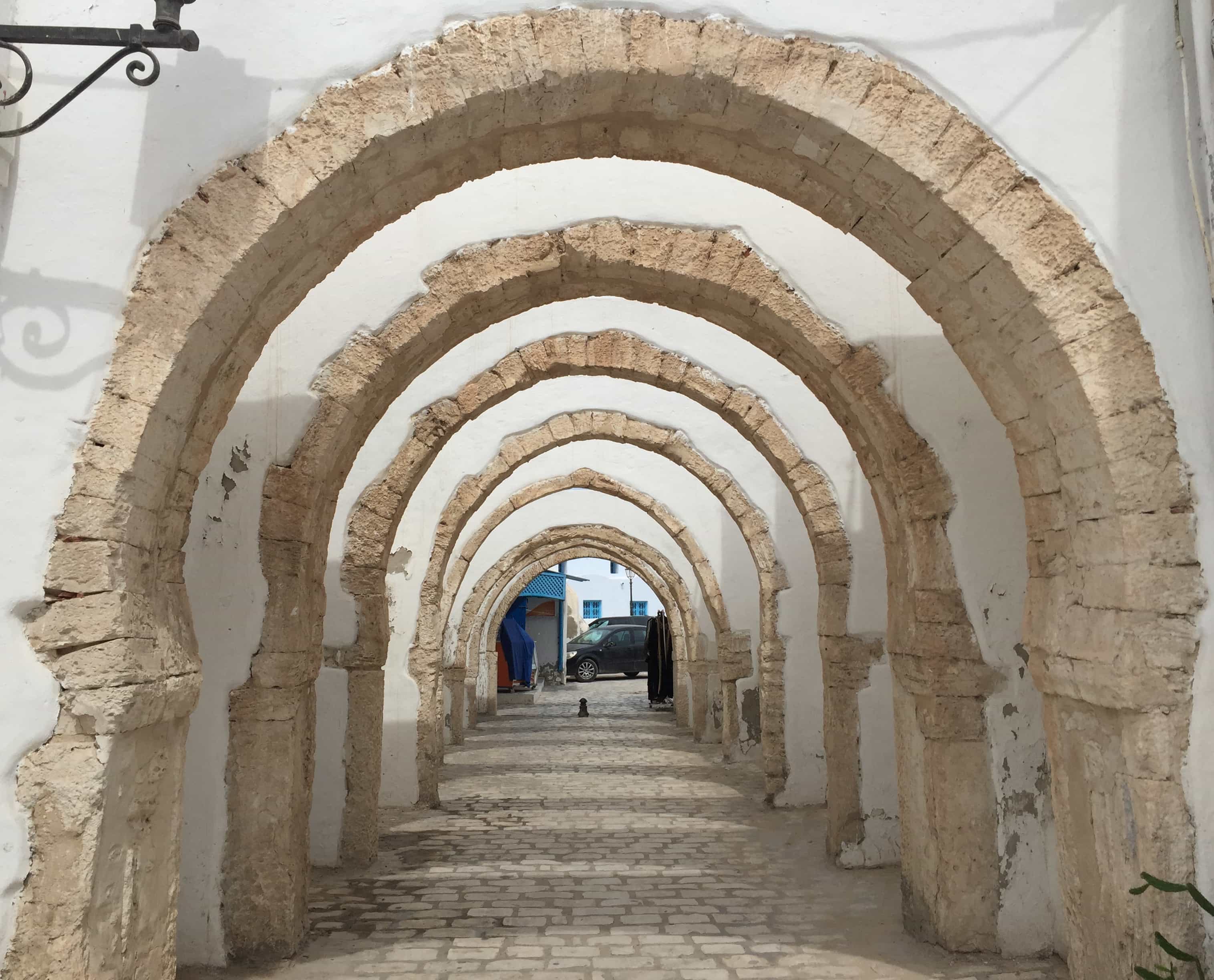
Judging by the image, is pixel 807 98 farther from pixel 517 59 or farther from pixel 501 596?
pixel 501 596

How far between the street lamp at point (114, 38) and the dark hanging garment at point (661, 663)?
16002 millimetres

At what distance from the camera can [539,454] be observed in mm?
9344

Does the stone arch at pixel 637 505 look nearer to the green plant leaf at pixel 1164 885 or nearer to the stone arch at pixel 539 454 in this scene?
the stone arch at pixel 539 454

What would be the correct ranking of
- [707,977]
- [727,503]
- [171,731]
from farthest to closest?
[727,503] → [707,977] → [171,731]

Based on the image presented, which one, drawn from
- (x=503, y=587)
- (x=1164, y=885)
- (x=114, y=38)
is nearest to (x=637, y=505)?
(x=503, y=587)

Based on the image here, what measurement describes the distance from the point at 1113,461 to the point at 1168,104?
119 cm

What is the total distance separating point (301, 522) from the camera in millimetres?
4793

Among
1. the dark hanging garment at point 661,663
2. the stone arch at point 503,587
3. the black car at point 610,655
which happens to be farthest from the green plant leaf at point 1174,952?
the black car at point 610,655

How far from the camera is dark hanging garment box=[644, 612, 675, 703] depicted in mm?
18656

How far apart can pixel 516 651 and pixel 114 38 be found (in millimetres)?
20004

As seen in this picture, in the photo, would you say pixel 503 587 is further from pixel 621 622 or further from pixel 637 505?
pixel 621 622

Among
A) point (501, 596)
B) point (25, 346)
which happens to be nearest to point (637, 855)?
point (25, 346)

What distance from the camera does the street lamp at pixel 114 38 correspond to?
254 cm

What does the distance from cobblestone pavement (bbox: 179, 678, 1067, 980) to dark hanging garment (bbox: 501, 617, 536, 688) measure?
1223cm
